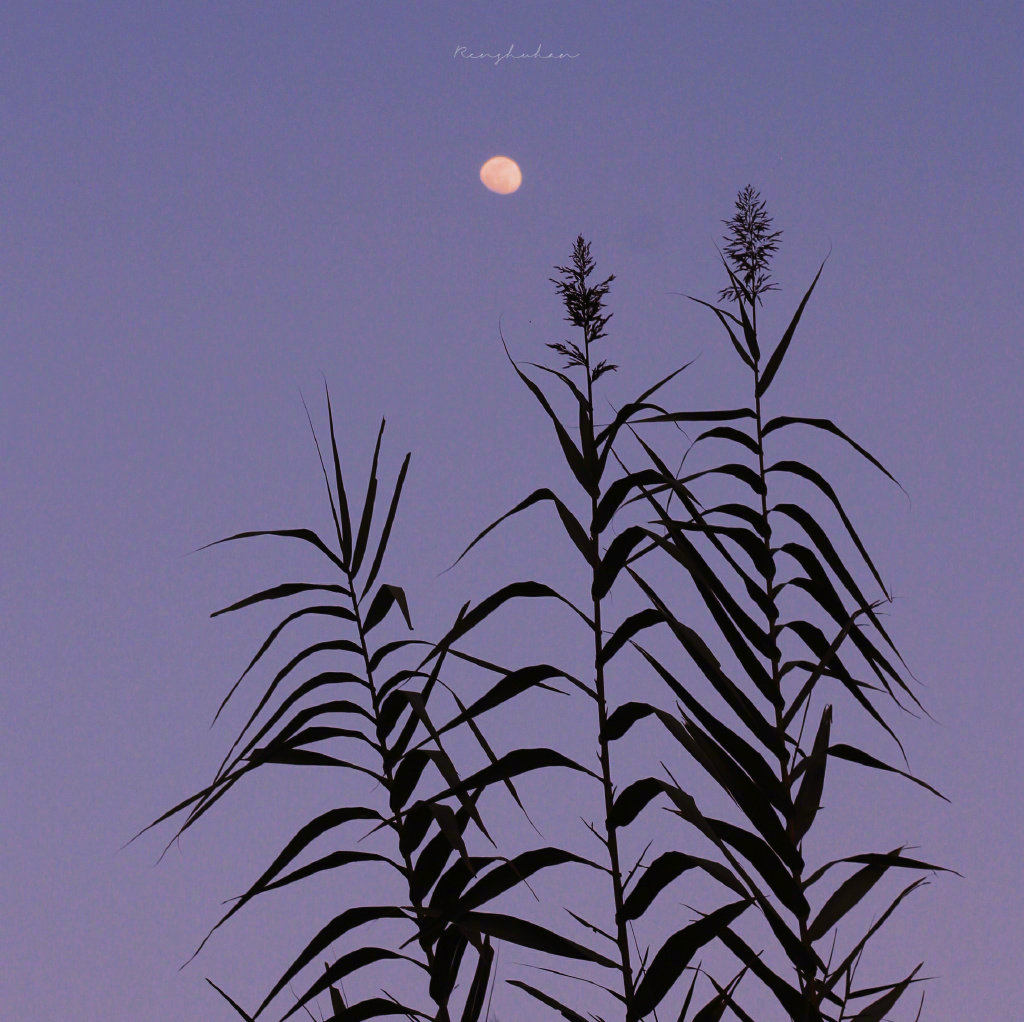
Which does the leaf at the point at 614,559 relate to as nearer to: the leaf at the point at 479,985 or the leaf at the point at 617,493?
the leaf at the point at 617,493

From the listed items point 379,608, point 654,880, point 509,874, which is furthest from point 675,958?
point 379,608

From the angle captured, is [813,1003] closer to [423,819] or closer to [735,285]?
[423,819]

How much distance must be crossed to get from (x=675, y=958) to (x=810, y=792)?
11.9 inches

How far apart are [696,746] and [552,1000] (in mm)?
543

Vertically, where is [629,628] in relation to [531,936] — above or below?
above

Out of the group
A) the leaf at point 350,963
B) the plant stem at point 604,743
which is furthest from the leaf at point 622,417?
the leaf at point 350,963

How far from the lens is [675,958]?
1664mm

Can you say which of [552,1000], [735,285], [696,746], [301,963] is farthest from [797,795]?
[735,285]

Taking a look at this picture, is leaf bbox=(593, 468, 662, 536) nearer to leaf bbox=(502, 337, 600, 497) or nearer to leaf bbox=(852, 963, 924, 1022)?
leaf bbox=(502, 337, 600, 497)

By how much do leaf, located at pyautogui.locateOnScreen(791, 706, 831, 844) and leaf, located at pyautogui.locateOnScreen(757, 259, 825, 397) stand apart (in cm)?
66

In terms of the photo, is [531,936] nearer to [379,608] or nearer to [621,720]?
[621,720]

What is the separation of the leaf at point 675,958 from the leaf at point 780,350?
0.87 meters

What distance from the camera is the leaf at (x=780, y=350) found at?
2.03m

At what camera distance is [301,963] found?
5.80ft
